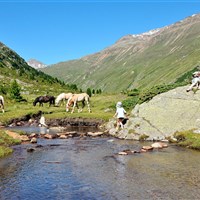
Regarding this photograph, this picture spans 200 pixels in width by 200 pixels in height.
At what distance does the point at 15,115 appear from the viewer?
5872 cm

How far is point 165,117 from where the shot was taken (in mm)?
40719

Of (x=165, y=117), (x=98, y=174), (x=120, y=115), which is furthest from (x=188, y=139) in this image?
(x=98, y=174)

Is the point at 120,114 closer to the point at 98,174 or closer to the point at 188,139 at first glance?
the point at 188,139

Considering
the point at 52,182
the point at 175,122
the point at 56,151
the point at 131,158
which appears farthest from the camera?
the point at 175,122

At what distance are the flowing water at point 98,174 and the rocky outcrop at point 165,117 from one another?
5963 millimetres

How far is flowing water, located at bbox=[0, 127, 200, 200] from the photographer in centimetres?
1833

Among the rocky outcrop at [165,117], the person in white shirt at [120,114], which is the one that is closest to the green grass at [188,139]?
the rocky outcrop at [165,117]

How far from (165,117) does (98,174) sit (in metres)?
20.3

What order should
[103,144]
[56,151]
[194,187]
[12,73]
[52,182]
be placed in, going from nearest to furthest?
[194,187] → [52,182] → [56,151] → [103,144] → [12,73]

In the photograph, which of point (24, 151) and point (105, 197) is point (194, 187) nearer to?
point (105, 197)

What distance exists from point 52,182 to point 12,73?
176m

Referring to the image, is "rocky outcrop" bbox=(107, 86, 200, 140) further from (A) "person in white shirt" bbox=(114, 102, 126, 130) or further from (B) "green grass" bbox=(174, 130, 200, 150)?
(B) "green grass" bbox=(174, 130, 200, 150)

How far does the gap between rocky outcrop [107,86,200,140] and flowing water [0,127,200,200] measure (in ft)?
19.6

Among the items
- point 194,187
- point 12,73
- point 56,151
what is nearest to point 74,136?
point 56,151
